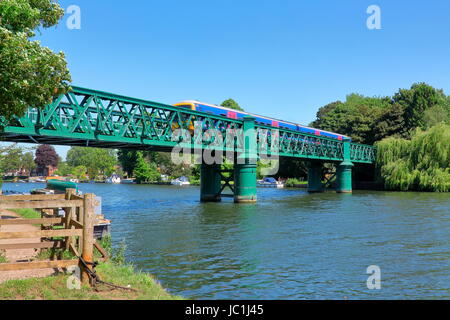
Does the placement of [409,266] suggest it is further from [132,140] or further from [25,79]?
[132,140]

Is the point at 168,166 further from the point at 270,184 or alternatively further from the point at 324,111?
the point at 324,111

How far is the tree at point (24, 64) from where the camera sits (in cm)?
807

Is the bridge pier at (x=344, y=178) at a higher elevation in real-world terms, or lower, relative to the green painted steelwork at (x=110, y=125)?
lower

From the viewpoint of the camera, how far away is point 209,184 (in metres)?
48.8

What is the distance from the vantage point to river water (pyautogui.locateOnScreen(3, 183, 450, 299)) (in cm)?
1188

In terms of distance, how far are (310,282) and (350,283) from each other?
1.18 metres

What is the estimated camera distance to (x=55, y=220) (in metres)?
10.3

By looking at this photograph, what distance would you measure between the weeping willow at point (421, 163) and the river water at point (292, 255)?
3498cm

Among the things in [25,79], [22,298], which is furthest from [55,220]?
[25,79]

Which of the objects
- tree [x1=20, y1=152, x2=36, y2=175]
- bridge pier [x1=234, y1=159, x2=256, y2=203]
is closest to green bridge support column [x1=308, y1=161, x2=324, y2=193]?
bridge pier [x1=234, y1=159, x2=256, y2=203]

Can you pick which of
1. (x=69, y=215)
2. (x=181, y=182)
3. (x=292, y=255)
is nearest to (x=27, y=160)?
(x=181, y=182)

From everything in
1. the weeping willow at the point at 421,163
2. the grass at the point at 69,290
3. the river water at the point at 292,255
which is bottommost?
the river water at the point at 292,255

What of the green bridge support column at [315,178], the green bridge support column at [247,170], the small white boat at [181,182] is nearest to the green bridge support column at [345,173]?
the green bridge support column at [315,178]

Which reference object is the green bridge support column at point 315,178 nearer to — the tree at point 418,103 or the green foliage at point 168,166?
the tree at point 418,103
